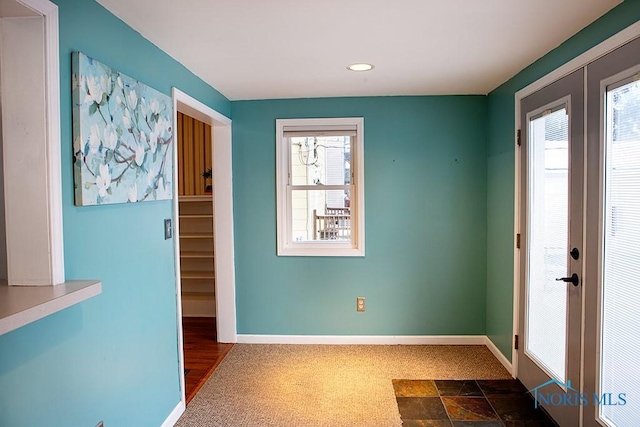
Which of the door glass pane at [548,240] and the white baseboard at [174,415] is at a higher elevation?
the door glass pane at [548,240]

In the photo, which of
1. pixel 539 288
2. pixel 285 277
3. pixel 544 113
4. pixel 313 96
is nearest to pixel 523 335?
pixel 539 288

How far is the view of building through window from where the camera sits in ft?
12.6

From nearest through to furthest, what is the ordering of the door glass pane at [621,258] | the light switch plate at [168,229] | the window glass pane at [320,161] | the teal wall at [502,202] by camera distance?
the door glass pane at [621,258]
the light switch plate at [168,229]
the teal wall at [502,202]
the window glass pane at [320,161]

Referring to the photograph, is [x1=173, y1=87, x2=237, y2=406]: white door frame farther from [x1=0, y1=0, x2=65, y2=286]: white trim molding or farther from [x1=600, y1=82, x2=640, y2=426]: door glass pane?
[x1=600, y1=82, x2=640, y2=426]: door glass pane

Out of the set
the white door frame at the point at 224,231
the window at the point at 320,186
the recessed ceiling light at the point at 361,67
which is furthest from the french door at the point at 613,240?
the white door frame at the point at 224,231

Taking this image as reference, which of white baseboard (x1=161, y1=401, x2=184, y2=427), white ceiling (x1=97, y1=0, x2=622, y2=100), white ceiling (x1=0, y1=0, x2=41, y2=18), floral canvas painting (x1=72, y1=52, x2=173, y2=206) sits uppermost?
white ceiling (x1=97, y1=0, x2=622, y2=100)

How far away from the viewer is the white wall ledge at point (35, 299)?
1.11m

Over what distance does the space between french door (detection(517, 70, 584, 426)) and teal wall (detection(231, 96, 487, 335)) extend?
0.78 metres

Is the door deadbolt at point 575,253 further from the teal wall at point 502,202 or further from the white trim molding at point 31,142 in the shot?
the white trim molding at point 31,142

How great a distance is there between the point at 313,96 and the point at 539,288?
2415 millimetres

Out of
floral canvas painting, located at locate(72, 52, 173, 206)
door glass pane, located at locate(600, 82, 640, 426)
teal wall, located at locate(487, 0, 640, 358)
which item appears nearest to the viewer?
floral canvas painting, located at locate(72, 52, 173, 206)

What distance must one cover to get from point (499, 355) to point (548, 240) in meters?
1.32

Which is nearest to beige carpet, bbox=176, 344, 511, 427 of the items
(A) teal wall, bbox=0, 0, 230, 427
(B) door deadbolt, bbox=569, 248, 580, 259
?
(A) teal wall, bbox=0, 0, 230, 427

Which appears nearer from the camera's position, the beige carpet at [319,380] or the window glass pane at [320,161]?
the beige carpet at [319,380]
